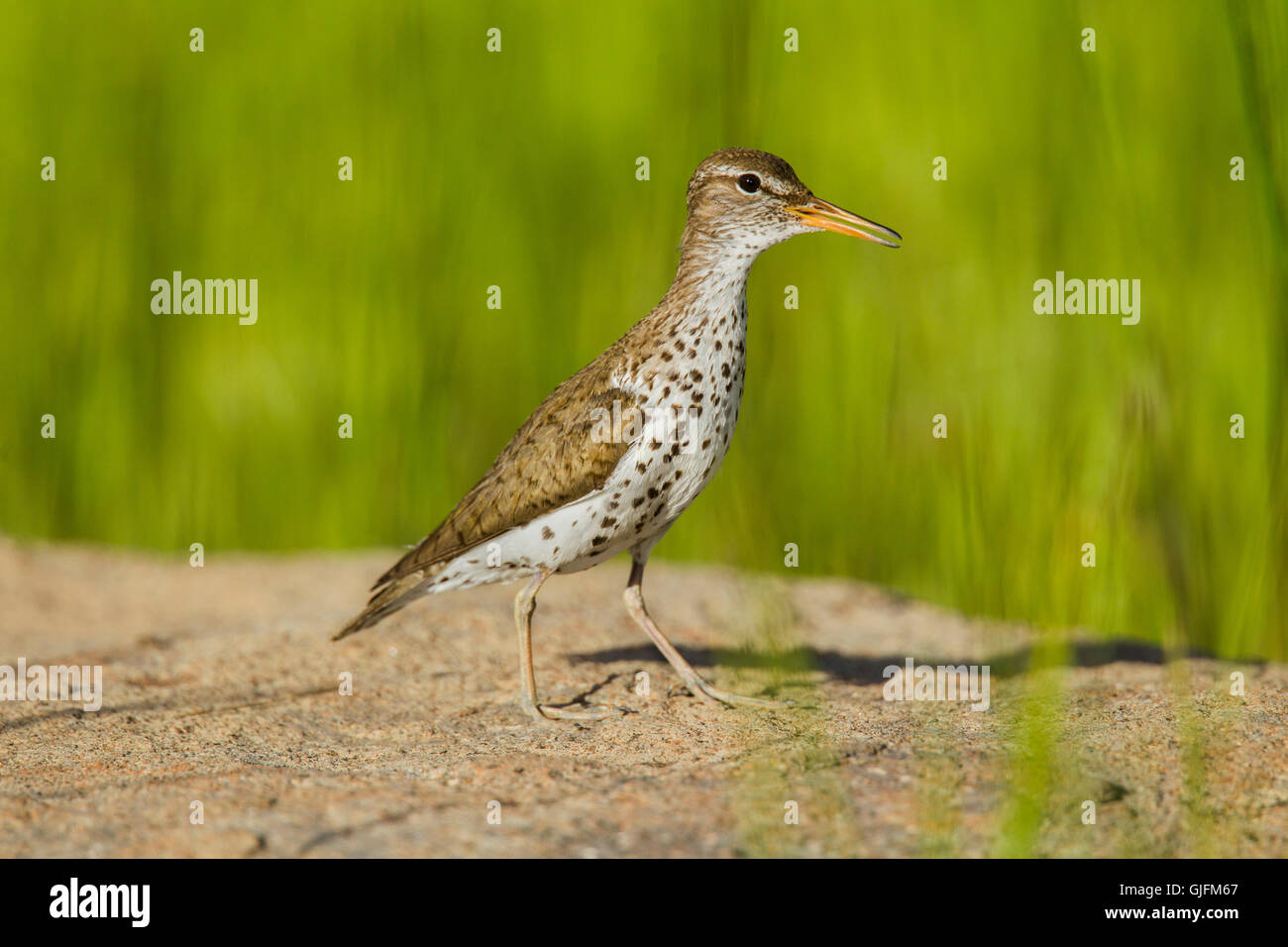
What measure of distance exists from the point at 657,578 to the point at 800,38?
397cm

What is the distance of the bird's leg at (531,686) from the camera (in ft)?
18.5

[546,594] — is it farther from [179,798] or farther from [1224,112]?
[1224,112]

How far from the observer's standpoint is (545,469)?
588 cm

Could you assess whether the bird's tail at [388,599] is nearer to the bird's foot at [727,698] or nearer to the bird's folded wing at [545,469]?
the bird's folded wing at [545,469]

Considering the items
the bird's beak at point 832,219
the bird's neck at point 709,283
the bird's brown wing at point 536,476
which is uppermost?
the bird's beak at point 832,219

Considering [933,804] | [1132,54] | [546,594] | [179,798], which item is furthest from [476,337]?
[933,804]

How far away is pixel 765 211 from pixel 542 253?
3.55m

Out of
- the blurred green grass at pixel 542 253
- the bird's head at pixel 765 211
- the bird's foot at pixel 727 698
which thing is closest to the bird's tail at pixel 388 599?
the bird's foot at pixel 727 698

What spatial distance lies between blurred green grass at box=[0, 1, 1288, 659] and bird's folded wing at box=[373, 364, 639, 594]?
151 cm

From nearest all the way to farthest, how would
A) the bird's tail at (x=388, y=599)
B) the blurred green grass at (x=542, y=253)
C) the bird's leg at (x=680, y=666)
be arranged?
the bird's leg at (x=680, y=666)
the bird's tail at (x=388, y=599)
the blurred green grass at (x=542, y=253)

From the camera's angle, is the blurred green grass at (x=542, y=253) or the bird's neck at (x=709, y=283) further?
the blurred green grass at (x=542, y=253)

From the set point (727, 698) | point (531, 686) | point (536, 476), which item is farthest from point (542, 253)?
point (727, 698)

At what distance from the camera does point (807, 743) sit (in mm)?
4680

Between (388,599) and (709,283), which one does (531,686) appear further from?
(709,283)
